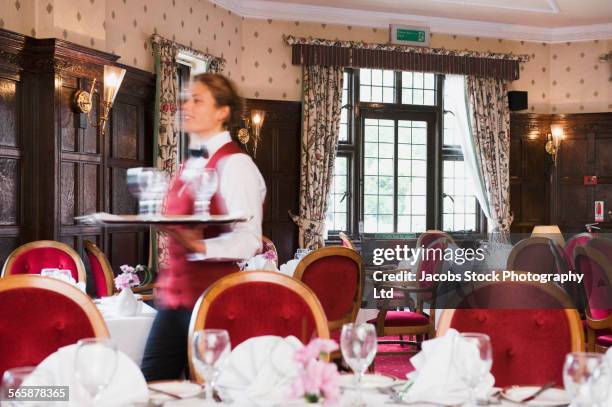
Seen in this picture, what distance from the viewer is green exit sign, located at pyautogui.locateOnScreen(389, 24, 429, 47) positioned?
10.1 metres

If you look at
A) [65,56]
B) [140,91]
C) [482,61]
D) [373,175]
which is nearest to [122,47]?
[140,91]

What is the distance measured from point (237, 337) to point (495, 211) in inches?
335

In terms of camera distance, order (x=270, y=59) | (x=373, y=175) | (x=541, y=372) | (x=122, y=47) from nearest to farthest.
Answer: (x=541, y=372)
(x=122, y=47)
(x=270, y=59)
(x=373, y=175)

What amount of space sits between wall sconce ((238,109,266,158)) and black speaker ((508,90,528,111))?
3544 mm

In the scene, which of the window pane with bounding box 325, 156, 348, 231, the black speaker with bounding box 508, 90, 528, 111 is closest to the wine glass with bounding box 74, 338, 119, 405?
the window pane with bounding box 325, 156, 348, 231

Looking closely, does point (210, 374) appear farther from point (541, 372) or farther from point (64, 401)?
point (541, 372)

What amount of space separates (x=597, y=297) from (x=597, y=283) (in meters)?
0.08

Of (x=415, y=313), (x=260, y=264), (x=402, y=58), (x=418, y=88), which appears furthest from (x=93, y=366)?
(x=418, y=88)

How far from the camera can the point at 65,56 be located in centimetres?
610

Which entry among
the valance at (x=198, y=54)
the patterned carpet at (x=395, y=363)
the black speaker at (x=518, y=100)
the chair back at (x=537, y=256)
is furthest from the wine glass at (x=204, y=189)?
the black speaker at (x=518, y=100)

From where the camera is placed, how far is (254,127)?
9328mm

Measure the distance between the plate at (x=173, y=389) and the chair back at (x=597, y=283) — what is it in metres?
3.46

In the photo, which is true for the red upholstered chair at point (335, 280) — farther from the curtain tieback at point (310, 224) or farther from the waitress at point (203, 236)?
the curtain tieback at point (310, 224)

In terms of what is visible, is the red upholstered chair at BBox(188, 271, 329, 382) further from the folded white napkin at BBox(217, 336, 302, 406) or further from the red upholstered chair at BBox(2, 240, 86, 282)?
the red upholstered chair at BBox(2, 240, 86, 282)
